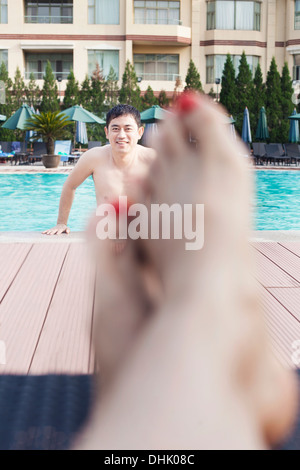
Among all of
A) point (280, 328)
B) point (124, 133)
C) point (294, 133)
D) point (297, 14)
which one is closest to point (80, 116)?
point (294, 133)

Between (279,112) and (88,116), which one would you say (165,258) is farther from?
(279,112)

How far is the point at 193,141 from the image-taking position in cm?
147

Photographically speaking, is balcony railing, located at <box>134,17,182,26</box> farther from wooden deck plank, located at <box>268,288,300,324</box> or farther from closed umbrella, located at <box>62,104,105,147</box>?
wooden deck plank, located at <box>268,288,300,324</box>

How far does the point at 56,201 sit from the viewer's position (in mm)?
14781

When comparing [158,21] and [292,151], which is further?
[158,21]

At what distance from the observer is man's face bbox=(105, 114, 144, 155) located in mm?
3658

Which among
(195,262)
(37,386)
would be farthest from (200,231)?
(37,386)

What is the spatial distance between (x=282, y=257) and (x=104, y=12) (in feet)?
107

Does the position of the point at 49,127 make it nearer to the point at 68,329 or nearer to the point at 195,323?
the point at 68,329

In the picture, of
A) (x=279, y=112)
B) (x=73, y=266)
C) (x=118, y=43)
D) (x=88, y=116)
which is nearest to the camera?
(x=73, y=266)

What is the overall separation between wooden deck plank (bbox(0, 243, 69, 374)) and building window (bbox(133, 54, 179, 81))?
32000mm

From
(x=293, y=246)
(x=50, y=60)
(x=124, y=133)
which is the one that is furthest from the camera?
(x=50, y=60)

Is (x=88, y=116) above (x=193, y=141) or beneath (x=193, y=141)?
above

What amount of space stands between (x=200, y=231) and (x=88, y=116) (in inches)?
918
